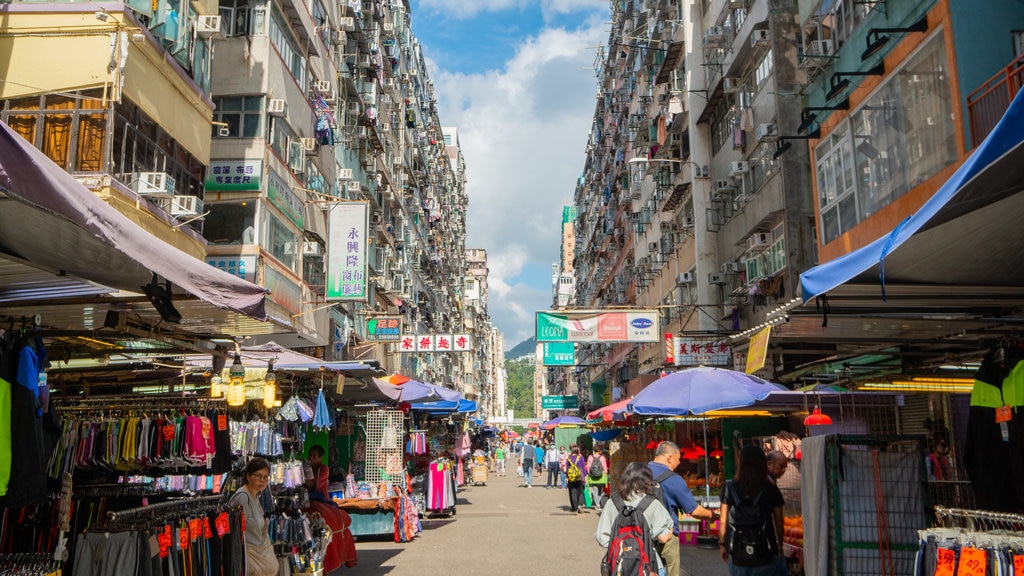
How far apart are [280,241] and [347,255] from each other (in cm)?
164

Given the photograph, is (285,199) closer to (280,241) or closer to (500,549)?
(280,241)

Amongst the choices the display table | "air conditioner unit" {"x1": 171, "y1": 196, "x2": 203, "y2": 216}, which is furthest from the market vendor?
"air conditioner unit" {"x1": 171, "y1": 196, "x2": 203, "y2": 216}

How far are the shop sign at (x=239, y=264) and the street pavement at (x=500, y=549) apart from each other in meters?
6.35

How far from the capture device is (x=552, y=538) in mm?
16094

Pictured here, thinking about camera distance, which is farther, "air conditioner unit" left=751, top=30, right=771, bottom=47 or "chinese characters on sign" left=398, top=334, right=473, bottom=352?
"chinese characters on sign" left=398, top=334, right=473, bottom=352

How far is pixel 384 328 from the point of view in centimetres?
3011

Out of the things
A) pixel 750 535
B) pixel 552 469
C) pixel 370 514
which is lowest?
pixel 552 469

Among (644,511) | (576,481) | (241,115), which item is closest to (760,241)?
(576,481)

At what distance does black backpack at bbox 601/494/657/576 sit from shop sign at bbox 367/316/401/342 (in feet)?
78.3

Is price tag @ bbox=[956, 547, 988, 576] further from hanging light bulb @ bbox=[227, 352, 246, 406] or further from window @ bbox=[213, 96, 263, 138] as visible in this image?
window @ bbox=[213, 96, 263, 138]

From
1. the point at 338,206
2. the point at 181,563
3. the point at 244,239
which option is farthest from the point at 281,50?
the point at 181,563

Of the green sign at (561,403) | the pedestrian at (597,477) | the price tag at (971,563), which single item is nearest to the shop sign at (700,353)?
the pedestrian at (597,477)

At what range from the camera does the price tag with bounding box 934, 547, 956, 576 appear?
4.38 meters

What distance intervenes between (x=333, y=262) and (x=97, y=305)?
48.5 feet
